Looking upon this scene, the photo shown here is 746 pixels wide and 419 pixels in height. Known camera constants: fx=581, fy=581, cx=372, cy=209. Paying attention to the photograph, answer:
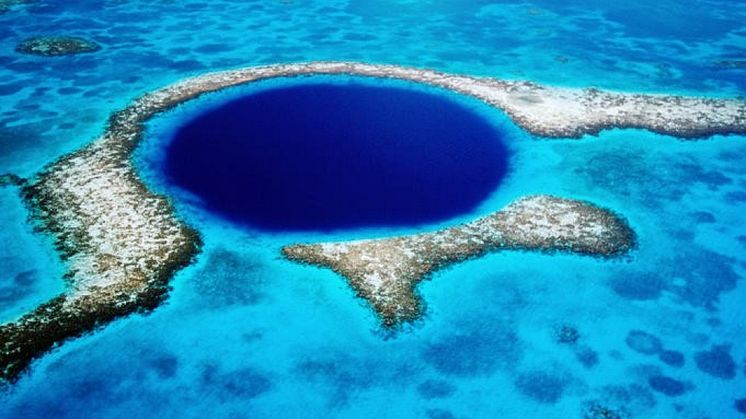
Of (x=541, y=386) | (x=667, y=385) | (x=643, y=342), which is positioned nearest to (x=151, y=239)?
(x=541, y=386)

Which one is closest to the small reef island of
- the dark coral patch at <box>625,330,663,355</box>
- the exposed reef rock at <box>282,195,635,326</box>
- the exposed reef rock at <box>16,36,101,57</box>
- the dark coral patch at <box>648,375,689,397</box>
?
the exposed reef rock at <box>282,195,635,326</box>

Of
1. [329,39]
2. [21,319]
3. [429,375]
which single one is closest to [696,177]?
[429,375]

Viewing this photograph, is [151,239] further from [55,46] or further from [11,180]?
[55,46]

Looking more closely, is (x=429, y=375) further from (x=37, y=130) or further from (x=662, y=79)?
(x=662, y=79)

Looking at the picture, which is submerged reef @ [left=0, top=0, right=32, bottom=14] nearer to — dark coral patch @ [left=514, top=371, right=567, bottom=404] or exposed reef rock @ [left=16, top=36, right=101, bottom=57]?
exposed reef rock @ [left=16, top=36, right=101, bottom=57]

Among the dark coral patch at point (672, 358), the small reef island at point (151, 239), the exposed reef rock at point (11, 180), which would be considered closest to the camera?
the dark coral patch at point (672, 358)

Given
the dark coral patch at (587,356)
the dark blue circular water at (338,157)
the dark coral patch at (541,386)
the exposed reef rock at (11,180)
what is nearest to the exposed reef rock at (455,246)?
the dark blue circular water at (338,157)

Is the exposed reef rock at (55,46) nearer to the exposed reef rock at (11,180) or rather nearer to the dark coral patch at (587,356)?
the exposed reef rock at (11,180)
